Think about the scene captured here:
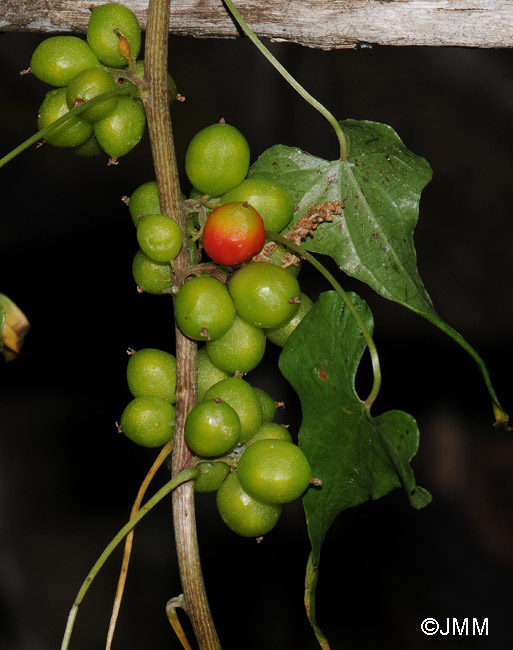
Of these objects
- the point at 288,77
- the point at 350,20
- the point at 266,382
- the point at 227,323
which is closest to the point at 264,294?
the point at 227,323

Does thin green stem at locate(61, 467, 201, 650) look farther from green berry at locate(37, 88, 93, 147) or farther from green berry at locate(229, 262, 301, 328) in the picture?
green berry at locate(37, 88, 93, 147)

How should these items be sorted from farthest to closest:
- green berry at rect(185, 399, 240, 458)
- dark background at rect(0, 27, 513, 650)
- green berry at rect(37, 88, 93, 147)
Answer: dark background at rect(0, 27, 513, 650) < green berry at rect(37, 88, 93, 147) < green berry at rect(185, 399, 240, 458)

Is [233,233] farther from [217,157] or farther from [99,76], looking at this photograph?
[99,76]

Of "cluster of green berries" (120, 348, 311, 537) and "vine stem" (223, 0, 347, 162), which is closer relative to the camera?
"cluster of green berries" (120, 348, 311, 537)

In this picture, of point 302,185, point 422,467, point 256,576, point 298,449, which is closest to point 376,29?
point 302,185

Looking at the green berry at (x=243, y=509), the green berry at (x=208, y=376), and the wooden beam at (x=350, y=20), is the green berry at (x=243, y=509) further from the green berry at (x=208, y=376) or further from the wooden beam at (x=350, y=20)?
the wooden beam at (x=350, y=20)

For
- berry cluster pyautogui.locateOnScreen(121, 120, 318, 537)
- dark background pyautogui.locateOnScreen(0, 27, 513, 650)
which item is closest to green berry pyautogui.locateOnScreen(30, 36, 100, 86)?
berry cluster pyautogui.locateOnScreen(121, 120, 318, 537)

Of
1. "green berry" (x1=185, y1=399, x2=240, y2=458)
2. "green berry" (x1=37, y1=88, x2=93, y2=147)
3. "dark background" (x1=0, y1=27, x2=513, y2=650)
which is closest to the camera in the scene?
"green berry" (x1=185, y1=399, x2=240, y2=458)

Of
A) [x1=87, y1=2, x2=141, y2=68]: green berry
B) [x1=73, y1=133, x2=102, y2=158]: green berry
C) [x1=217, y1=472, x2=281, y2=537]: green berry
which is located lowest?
[x1=217, y1=472, x2=281, y2=537]: green berry
